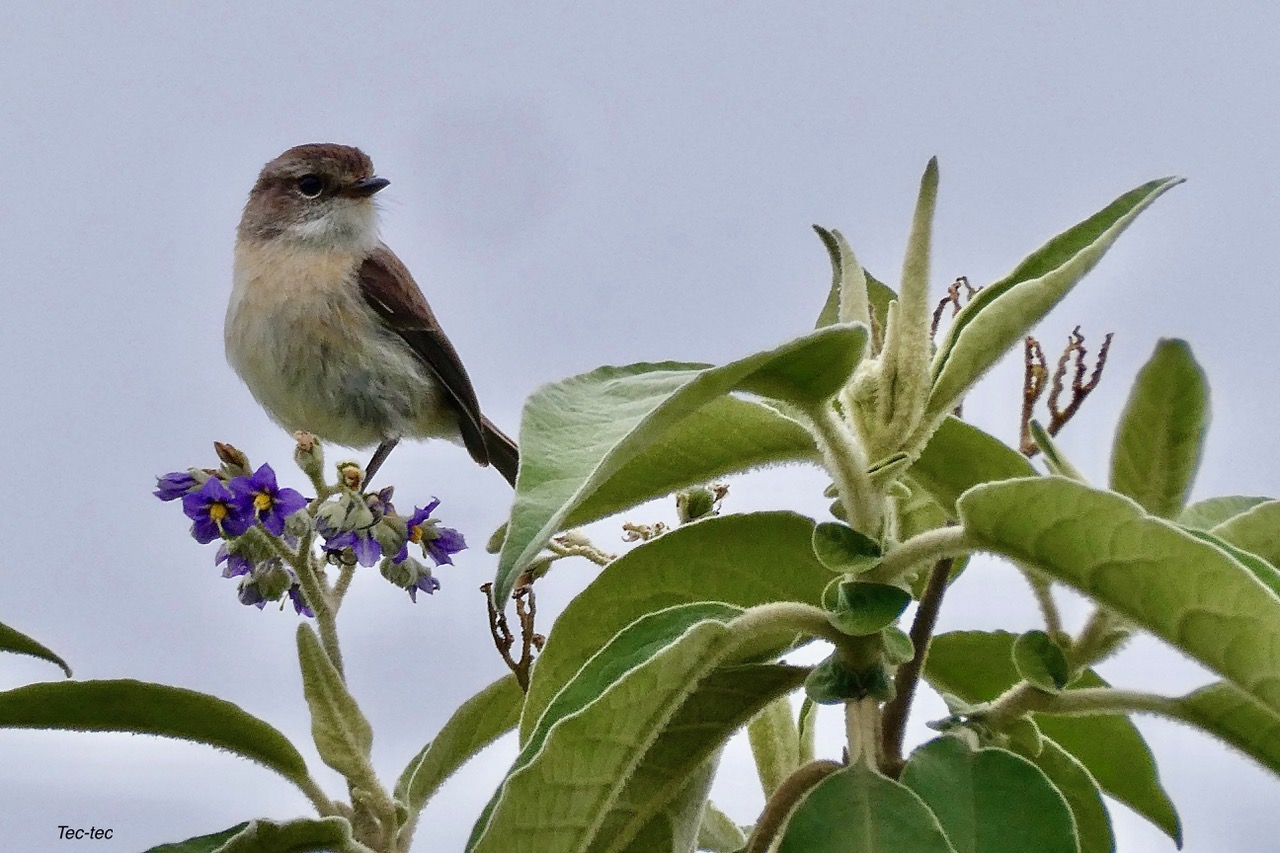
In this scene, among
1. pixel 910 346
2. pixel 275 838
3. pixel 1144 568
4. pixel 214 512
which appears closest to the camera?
pixel 1144 568

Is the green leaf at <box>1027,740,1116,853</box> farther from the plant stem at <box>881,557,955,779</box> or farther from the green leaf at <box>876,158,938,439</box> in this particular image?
the green leaf at <box>876,158,938,439</box>

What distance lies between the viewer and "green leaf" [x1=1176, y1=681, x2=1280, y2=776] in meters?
1.02

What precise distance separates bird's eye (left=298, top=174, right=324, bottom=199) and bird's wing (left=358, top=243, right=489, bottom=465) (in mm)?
433

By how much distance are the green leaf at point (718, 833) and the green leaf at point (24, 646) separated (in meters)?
0.77

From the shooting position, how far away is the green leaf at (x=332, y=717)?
157cm

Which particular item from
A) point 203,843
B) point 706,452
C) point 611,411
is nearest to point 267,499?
point 203,843

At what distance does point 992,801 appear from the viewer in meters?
1.05

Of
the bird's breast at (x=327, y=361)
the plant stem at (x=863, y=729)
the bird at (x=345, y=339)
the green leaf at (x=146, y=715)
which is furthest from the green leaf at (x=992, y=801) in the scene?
the bird's breast at (x=327, y=361)

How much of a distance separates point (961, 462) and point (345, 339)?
3.02 meters

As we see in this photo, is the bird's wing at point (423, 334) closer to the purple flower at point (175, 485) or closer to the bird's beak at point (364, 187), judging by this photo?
the bird's beak at point (364, 187)

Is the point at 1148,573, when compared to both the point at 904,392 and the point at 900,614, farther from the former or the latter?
the point at 904,392

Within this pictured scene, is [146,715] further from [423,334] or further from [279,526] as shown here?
[423,334]

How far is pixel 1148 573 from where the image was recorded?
0.91 metres

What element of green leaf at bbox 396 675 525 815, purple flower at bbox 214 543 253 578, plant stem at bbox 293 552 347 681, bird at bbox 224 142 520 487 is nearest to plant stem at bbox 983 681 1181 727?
green leaf at bbox 396 675 525 815
